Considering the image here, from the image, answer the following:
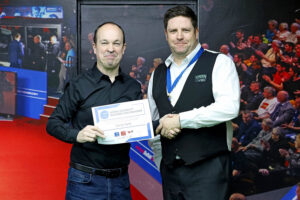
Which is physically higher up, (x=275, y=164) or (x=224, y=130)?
(x=224, y=130)

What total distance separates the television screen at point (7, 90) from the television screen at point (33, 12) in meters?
0.60

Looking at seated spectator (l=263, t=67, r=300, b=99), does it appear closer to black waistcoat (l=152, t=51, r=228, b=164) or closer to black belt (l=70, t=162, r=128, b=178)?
black waistcoat (l=152, t=51, r=228, b=164)

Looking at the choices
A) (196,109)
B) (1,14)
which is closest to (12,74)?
(1,14)

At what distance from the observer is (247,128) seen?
3.68 metres

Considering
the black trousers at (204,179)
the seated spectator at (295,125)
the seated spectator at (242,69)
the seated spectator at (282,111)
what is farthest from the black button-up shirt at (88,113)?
the seated spectator at (295,125)

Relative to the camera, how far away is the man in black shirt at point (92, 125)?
2.36m

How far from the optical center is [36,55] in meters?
3.76

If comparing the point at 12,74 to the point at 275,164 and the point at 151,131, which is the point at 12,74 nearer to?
the point at 151,131

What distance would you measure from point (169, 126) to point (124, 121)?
29 cm

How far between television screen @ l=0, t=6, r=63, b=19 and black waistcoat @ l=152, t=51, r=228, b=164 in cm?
181

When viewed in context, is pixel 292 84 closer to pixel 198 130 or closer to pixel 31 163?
pixel 198 130

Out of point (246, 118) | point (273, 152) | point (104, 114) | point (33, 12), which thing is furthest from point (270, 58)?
point (33, 12)

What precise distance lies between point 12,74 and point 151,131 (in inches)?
81.9

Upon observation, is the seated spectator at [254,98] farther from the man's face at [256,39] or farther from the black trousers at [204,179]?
the black trousers at [204,179]
